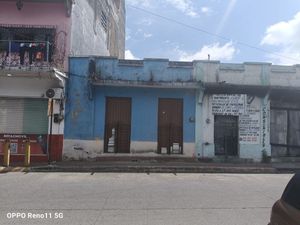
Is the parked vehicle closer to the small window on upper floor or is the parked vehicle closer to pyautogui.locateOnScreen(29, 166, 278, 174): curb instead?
pyautogui.locateOnScreen(29, 166, 278, 174): curb

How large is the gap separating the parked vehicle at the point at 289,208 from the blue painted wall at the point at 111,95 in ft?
54.4

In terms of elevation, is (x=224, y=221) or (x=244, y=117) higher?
(x=244, y=117)

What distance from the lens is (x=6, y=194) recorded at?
10883 millimetres

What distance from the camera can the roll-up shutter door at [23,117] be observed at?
20547 mm

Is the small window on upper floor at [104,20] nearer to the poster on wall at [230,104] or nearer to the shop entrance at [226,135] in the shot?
the poster on wall at [230,104]

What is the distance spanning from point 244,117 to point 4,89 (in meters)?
11.6

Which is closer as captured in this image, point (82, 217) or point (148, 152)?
point (82, 217)

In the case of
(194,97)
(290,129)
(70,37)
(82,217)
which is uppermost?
(70,37)

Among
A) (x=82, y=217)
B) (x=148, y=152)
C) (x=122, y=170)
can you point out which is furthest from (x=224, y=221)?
(x=148, y=152)

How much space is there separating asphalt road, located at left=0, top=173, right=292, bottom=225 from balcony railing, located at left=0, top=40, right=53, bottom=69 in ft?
21.7

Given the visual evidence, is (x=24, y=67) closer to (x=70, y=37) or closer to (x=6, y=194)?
(x=70, y=37)

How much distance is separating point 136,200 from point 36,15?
13177 millimetres

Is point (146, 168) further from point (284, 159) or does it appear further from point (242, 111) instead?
point (284, 159)

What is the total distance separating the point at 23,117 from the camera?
20.6 meters
